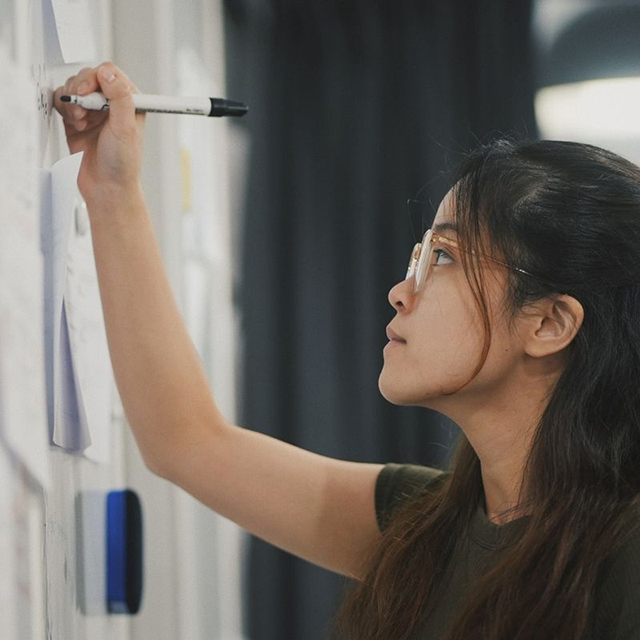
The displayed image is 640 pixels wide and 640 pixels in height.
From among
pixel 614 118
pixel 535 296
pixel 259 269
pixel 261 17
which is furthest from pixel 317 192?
pixel 535 296

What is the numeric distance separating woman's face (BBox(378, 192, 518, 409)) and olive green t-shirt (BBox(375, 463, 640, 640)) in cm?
15

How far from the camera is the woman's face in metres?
0.89

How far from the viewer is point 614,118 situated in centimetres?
186

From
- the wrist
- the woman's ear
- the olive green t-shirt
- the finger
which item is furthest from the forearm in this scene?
the woman's ear

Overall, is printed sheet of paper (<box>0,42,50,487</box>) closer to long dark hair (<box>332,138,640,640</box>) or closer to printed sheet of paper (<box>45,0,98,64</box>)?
printed sheet of paper (<box>45,0,98,64</box>)

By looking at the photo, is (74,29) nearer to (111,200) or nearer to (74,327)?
(111,200)

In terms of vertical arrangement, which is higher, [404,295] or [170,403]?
[404,295]

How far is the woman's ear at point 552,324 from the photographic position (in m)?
0.87

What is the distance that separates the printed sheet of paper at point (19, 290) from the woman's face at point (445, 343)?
41cm

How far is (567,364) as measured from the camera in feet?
2.96

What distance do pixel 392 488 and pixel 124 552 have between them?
385mm

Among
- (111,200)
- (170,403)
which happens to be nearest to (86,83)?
(111,200)

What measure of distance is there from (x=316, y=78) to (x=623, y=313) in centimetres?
120

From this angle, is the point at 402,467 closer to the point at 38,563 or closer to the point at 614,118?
the point at 38,563
